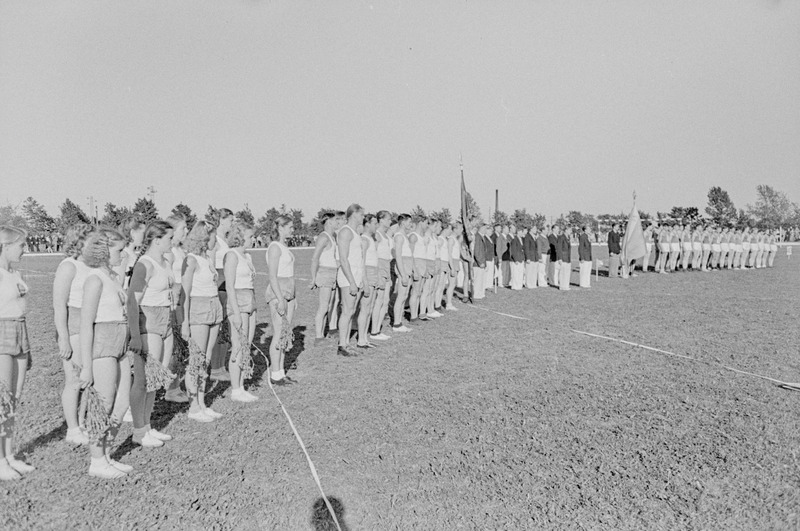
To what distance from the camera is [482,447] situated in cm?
455

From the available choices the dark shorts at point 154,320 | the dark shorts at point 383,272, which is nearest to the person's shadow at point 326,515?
the dark shorts at point 154,320

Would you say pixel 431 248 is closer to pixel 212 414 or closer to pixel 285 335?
pixel 285 335

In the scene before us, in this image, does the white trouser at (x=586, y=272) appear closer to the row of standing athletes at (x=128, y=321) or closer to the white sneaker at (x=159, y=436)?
the row of standing athletes at (x=128, y=321)

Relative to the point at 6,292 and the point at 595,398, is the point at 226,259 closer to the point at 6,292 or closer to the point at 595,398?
the point at 6,292

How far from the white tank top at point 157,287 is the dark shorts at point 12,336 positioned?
934 mm

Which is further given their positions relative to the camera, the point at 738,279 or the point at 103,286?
the point at 738,279

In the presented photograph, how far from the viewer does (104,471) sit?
407 centimetres

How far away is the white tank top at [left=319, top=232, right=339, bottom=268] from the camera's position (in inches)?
348

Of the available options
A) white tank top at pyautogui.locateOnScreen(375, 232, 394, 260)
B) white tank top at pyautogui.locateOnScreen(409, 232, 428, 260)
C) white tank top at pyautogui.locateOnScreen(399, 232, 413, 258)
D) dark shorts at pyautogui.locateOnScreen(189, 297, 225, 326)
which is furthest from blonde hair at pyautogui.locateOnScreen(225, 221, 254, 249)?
white tank top at pyautogui.locateOnScreen(409, 232, 428, 260)

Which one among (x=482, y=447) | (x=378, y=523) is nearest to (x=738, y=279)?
(x=482, y=447)

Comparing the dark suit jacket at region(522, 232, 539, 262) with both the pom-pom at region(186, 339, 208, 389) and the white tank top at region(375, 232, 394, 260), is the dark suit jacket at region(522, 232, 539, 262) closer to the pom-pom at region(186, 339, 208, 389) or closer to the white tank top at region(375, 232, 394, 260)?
the white tank top at region(375, 232, 394, 260)

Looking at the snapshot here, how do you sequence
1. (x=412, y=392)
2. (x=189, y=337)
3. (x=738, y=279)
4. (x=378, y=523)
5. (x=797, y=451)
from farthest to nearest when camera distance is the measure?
(x=738, y=279)
(x=412, y=392)
(x=189, y=337)
(x=797, y=451)
(x=378, y=523)

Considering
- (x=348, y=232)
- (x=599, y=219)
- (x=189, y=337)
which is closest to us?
(x=189, y=337)

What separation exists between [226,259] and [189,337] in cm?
90
